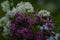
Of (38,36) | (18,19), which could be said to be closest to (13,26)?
(18,19)

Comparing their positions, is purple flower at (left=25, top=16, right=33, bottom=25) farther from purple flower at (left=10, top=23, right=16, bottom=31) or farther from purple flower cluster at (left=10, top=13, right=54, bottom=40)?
purple flower at (left=10, top=23, right=16, bottom=31)

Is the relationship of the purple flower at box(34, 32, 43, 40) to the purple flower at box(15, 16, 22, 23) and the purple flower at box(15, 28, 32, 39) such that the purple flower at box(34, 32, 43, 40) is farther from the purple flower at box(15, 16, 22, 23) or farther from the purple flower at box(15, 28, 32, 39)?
the purple flower at box(15, 16, 22, 23)

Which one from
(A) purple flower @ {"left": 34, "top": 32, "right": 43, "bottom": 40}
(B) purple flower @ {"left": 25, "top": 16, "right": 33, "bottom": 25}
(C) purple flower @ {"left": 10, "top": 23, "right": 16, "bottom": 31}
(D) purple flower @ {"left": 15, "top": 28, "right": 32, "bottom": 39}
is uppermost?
Answer: (B) purple flower @ {"left": 25, "top": 16, "right": 33, "bottom": 25}

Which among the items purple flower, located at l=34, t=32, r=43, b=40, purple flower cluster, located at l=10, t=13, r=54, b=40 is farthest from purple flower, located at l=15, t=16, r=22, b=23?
purple flower, located at l=34, t=32, r=43, b=40

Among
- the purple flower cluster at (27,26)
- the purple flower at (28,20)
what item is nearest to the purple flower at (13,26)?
the purple flower cluster at (27,26)

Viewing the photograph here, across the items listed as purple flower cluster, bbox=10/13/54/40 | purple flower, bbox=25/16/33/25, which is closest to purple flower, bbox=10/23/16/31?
purple flower cluster, bbox=10/13/54/40

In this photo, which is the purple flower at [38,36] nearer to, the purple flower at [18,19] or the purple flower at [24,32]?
the purple flower at [24,32]

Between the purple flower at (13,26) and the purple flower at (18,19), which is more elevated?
the purple flower at (18,19)

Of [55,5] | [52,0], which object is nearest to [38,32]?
[55,5]

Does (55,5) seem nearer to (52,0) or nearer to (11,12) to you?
(52,0)

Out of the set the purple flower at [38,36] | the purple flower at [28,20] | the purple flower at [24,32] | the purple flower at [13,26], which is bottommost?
the purple flower at [38,36]

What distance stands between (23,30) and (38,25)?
155 millimetres

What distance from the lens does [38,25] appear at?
80.0 inches

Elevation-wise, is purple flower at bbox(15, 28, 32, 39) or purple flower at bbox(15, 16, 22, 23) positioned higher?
purple flower at bbox(15, 16, 22, 23)
